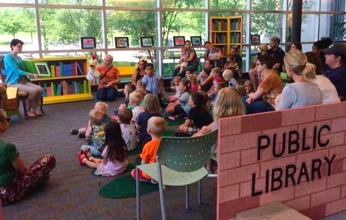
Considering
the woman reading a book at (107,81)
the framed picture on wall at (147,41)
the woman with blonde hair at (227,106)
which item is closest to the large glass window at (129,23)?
the framed picture on wall at (147,41)

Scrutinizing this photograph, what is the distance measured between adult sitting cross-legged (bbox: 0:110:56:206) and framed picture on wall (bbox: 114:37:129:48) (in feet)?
21.3

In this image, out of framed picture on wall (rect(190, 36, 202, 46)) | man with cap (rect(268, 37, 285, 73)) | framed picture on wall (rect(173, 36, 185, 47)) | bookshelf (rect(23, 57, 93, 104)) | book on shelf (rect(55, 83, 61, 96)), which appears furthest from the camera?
framed picture on wall (rect(190, 36, 202, 46))

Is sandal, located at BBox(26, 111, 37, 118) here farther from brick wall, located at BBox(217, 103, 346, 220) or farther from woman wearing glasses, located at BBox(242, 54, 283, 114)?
brick wall, located at BBox(217, 103, 346, 220)

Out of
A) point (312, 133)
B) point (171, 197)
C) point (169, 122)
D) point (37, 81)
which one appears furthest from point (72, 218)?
point (37, 81)

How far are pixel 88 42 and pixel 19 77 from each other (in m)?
2.70

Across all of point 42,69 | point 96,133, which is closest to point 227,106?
point 96,133

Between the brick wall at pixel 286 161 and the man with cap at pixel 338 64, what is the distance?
176 cm

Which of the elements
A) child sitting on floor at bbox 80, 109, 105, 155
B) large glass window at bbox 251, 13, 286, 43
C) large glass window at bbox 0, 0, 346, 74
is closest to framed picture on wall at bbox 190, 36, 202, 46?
large glass window at bbox 0, 0, 346, 74

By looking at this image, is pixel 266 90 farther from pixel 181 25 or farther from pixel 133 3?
pixel 181 25

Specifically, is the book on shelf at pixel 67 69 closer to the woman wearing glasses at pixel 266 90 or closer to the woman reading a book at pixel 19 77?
the woman reading a book at pixel 19 77

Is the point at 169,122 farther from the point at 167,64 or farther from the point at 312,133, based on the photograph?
the point at 167,64

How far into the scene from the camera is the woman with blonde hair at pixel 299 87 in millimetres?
2686

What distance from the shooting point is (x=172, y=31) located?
10.3 metres

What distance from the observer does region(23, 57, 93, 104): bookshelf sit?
7.74m
